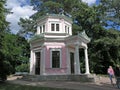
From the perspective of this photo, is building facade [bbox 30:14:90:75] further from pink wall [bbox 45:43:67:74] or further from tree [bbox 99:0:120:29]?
tree [bbox 99:0:120:29]

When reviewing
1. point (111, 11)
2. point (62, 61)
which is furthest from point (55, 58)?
point (111, 11)

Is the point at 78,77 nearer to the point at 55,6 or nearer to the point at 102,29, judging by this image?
the point at 102,29

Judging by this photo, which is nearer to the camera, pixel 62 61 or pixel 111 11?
pixel 62 61

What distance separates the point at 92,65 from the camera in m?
31.0

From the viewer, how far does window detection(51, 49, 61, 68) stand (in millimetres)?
20609

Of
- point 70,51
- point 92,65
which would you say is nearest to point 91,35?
point 92,65

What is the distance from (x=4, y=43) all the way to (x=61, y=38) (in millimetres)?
7887

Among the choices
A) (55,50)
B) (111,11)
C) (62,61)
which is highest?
(111,11)

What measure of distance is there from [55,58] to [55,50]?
101 centimetres

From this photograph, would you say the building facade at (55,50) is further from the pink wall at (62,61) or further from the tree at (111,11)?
the tree at (111,11)

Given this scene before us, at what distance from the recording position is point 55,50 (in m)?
20.8

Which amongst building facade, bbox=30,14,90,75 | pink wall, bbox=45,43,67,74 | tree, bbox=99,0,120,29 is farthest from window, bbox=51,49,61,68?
tree, bbox=99,0,120,29

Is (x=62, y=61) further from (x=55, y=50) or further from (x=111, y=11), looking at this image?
(x=111, y=11)

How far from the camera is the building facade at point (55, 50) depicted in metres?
20.3
